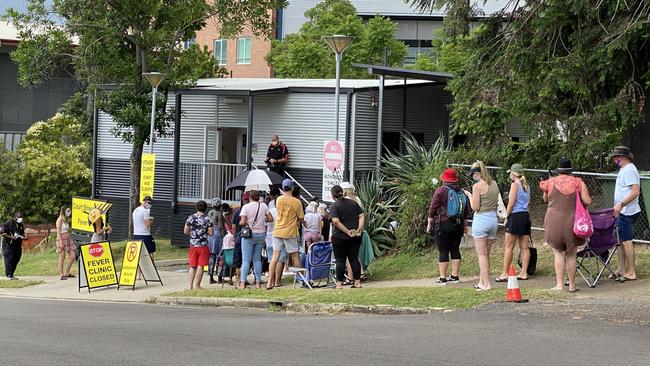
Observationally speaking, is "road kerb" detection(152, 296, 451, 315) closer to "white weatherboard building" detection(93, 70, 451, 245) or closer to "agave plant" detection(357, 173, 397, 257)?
"agave plant" detection(357, 173, 397, 257)

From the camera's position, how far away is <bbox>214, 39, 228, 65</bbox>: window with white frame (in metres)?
63.1

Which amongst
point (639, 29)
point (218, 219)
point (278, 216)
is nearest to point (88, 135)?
point (218, 219)

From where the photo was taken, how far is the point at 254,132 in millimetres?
27391

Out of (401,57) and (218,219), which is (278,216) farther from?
(401,57)

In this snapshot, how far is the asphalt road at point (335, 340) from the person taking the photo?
9508 mm

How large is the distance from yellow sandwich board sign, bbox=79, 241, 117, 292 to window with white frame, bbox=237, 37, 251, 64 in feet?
142

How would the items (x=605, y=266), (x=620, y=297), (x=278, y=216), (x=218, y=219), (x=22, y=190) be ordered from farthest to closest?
(x=22, y=190) < (x=218, y=219) < (x=278, y=216) < (x=605, y=266) < (x=620, y=297)

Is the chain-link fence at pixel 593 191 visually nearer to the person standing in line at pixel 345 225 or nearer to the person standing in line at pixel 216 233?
the person standing in line at pixel 345 225

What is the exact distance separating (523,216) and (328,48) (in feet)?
98.1

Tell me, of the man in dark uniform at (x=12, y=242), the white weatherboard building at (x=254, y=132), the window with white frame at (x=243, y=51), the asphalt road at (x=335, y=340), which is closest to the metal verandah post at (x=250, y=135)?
the white weatherboard building at (x=254, y=132)

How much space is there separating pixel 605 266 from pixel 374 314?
11.0 feet

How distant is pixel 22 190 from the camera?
3747 cm

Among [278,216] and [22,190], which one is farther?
[22,190]

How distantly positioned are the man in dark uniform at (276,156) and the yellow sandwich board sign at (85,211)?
4496 mm
